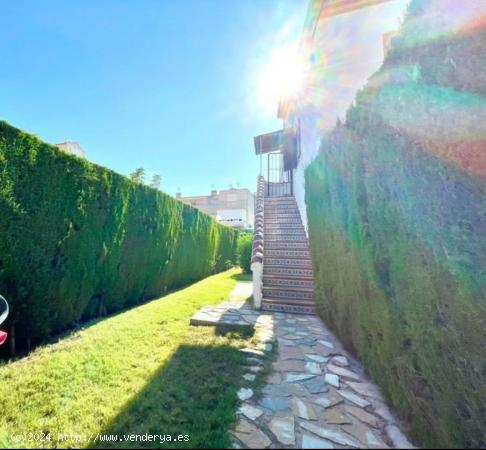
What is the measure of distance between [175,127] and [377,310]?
11.8m

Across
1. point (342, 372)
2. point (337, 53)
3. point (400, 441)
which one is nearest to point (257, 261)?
point (342, 372)

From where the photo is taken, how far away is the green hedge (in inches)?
143

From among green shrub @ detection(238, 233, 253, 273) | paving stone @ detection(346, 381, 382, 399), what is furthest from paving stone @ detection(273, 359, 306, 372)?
green shrub @ detection(238, 233, 253, 273)

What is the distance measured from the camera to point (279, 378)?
2.93m

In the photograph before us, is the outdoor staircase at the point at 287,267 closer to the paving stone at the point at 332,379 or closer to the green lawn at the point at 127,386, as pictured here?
the green lawn at the point at 127,386

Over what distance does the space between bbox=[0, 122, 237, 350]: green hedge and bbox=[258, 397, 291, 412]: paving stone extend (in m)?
3.77

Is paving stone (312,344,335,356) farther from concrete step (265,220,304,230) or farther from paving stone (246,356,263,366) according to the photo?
concrete step (265,220,304,230)

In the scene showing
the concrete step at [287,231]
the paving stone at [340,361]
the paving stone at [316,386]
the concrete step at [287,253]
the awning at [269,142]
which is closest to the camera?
the paving stone at [316,386]

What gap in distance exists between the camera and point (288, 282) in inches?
282

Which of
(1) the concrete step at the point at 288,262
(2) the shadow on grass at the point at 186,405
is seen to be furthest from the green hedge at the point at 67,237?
(1) the concrete step at the point at 288,262

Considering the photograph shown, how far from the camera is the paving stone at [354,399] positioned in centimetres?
214

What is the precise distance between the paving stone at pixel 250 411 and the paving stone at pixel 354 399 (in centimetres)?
83

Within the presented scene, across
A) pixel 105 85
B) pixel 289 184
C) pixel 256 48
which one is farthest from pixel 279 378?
pixel 289 184

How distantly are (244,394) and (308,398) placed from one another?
62 centimetres
